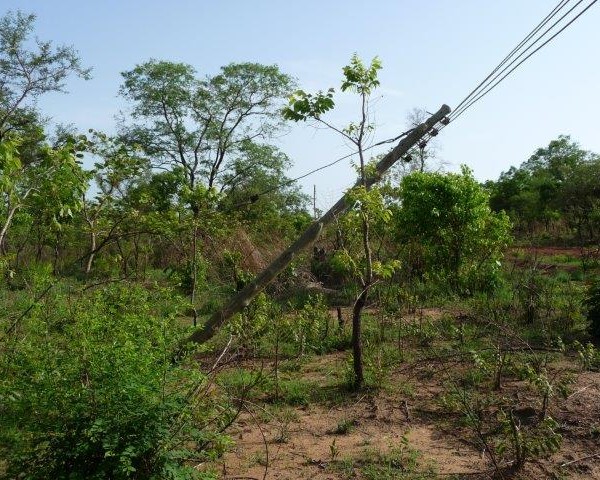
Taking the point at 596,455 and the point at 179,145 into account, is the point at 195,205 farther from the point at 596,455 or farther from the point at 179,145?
the point at 179,145

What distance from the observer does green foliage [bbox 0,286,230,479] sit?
11.5 feet

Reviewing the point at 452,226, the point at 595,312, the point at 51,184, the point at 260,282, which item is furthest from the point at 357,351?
the point at 452,226

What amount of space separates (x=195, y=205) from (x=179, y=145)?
2127 cm

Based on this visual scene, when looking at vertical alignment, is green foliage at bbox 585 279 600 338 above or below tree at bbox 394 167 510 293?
below

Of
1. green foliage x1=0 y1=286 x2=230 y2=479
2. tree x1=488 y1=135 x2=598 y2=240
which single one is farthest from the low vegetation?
tree x1=488 y1=135 x2=598 y2=240

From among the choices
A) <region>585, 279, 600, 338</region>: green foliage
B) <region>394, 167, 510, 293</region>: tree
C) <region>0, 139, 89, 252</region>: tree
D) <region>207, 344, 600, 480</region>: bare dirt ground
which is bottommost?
<region>207, 344, 600, 480</region>: bare dirt ground

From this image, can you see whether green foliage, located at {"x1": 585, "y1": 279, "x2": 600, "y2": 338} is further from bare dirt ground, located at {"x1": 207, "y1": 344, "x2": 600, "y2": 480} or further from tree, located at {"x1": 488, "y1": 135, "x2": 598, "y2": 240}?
tree, located at {"x1": 488, "y1": 135, "x2": 598, "y2": 240}

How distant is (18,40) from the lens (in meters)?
20.3

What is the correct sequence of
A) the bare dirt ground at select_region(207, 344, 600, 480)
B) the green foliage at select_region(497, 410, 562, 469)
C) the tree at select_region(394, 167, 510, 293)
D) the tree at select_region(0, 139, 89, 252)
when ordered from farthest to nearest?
the tree at select_region(394, 167, 510, 293) < the bare dirt ground at select_region(207, 344, 600, 480) < the green foliage at select_region(497, 410, 562, 469) < the tree at select_region(0, 139, 89, 252)

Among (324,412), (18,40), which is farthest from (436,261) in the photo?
(18,40)

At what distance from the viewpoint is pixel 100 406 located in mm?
3609

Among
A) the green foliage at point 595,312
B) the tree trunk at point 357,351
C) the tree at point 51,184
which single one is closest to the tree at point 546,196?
the green foliage at point 595,312

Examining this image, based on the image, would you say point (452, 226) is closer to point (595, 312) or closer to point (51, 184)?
point (595, 312)

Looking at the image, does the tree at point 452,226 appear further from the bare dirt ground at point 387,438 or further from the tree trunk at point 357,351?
the bare dirt ground at point 387,438
